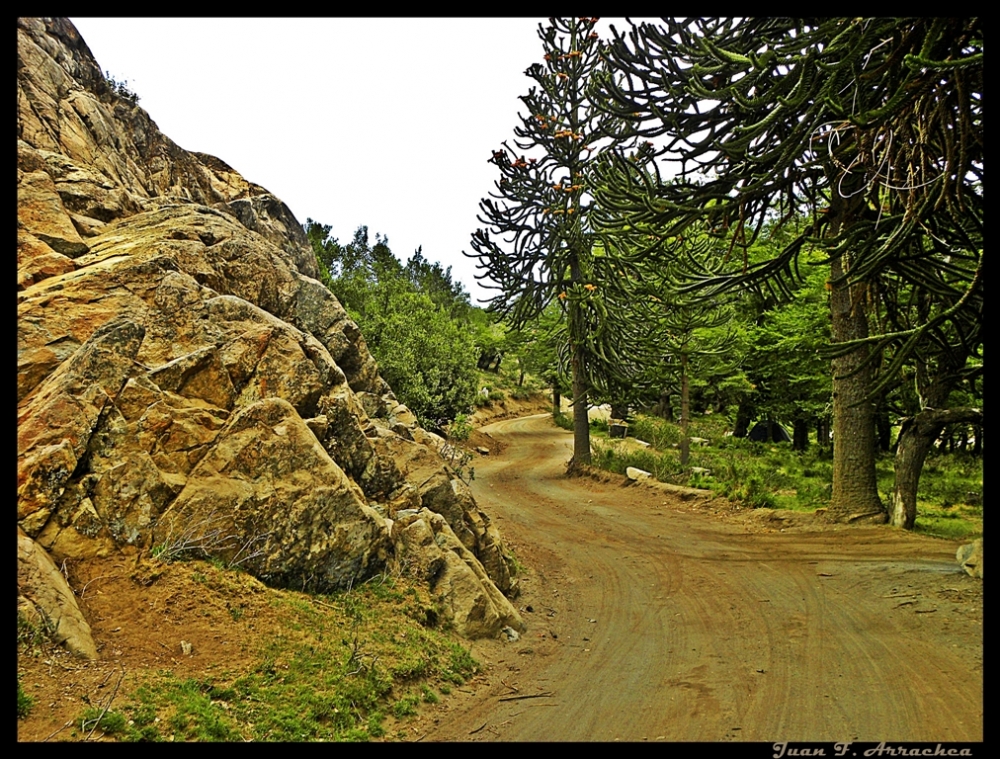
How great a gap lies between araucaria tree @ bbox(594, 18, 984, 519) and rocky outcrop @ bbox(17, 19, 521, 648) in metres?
5.51

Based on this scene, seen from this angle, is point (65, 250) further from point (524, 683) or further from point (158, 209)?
point (524, 683)

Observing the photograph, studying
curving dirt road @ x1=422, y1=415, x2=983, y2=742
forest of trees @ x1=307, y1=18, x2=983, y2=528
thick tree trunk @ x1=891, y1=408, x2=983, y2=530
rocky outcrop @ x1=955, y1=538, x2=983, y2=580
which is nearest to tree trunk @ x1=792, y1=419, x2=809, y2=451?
forest of trees @ x1=307, y1=18, x2=983, y2=528

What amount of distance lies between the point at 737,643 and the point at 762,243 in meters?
16.6

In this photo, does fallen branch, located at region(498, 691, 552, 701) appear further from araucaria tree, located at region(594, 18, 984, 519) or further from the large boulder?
araucaria tree, located at region(594, 18, 984, 519)

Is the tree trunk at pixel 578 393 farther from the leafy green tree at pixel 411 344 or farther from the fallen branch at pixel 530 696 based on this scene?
the fallen branch at pixel 530 696

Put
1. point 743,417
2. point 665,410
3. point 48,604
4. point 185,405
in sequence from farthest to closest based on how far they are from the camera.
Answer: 1. point 665,410
2. point 743,417
3. point 185,405
4. point 48,604

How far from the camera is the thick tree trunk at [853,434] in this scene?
36.7ft

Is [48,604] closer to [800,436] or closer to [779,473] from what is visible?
[779,473]

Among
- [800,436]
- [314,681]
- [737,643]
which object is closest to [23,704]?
[314,681]

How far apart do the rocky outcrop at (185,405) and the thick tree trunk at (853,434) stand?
6.68m

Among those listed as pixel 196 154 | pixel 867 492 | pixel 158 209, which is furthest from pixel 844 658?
pixel 196 154

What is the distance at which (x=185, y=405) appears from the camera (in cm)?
677

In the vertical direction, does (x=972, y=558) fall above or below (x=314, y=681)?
above

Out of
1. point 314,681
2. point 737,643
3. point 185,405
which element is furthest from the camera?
point 737,643
